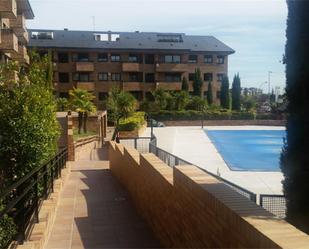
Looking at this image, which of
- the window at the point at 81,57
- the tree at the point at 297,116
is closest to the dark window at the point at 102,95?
the window at the point at 81,57

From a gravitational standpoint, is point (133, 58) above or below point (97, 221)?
above

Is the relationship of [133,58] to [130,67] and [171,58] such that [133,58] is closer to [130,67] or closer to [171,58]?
[130,67]

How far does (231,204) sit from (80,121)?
1037 inches

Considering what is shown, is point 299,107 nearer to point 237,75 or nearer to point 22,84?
point 22,84

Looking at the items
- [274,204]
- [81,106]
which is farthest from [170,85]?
[274,204]

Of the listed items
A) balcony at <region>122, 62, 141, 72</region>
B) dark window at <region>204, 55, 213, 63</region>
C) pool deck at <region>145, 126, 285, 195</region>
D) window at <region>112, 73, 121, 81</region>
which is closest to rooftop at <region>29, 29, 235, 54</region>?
dark window at <region>204, 55, 213, 63</region>

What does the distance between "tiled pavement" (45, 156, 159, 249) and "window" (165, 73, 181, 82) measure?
4495cm

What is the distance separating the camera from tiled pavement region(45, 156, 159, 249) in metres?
7.27

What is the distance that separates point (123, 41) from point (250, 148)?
31.0m

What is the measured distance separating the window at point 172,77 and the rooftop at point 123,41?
367 cm

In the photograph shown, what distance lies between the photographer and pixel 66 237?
7453 mm

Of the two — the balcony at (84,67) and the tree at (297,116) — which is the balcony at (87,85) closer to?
the balcony at (84,67)

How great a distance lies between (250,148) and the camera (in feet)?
104

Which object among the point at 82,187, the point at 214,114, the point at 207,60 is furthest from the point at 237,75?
the point at 82,187
